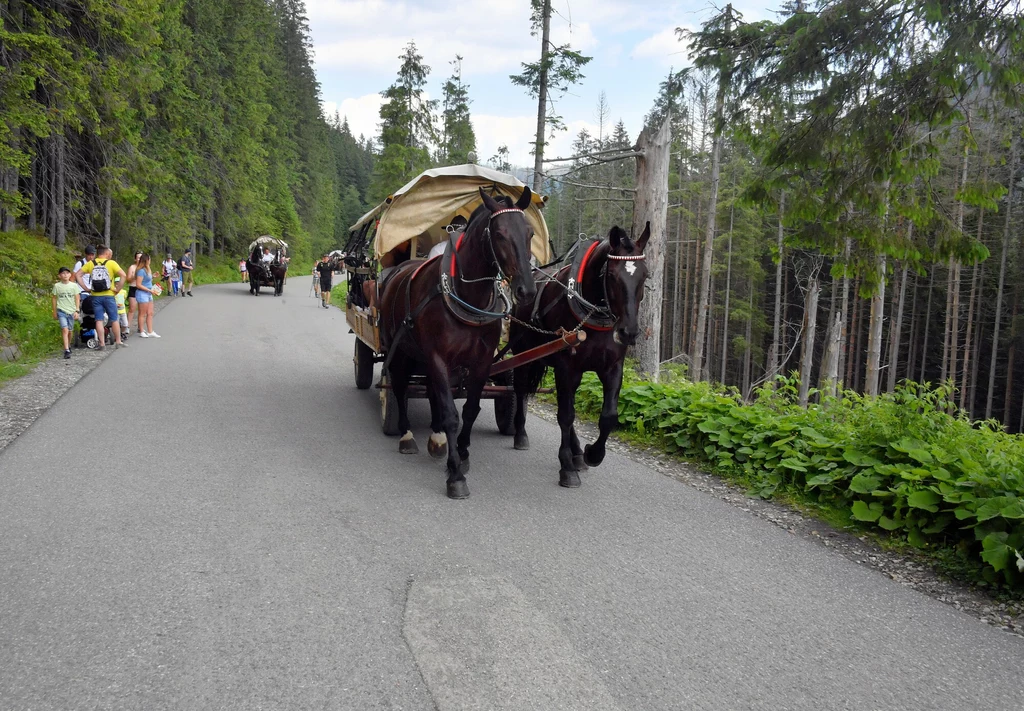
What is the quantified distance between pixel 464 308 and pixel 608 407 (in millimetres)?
1461

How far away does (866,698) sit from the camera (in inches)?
109

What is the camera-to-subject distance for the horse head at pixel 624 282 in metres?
4.91

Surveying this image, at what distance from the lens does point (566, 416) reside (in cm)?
570

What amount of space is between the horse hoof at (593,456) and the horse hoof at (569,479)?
223 mm

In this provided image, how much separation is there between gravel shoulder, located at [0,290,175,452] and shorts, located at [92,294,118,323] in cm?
65

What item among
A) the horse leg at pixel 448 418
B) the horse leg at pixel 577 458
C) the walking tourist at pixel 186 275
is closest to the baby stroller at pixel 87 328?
the horse leg at pixel 448 418

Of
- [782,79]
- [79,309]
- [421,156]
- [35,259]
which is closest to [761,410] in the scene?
[782,79]

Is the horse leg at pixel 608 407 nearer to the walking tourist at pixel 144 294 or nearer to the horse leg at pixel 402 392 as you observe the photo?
the horse leg at pixel 402 392

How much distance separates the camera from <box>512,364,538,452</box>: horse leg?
6484 millimetres

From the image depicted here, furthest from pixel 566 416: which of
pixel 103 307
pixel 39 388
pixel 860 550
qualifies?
pixel 103 307

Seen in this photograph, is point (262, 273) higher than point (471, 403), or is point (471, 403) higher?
point (262, 273)

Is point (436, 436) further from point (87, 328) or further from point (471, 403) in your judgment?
point (87, 328)

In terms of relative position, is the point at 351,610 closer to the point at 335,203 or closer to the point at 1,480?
the point at 1,480

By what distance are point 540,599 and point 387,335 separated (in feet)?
12.7
